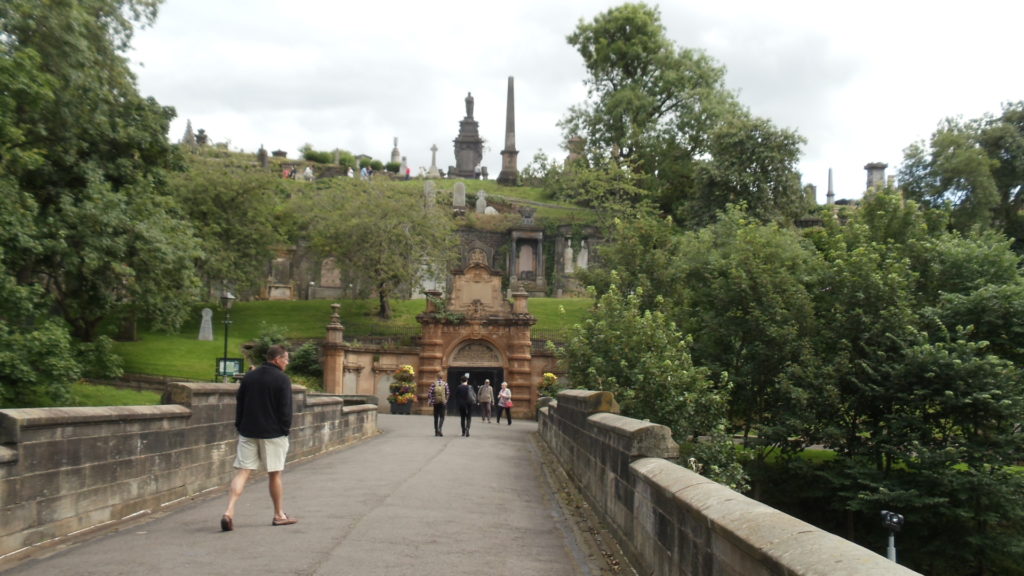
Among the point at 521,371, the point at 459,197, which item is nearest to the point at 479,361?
the point at 521,371

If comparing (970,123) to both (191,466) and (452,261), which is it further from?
(191,466)

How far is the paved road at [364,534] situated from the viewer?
7328 millimetres

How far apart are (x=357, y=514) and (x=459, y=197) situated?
61.8 metres

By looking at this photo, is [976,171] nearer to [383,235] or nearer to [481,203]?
[383,235]

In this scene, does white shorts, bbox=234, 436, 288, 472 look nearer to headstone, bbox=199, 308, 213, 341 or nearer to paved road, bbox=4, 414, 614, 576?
paved road, bbox=4, 414, 614, 576

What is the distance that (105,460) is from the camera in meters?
9.34

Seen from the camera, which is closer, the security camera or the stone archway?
the security camera

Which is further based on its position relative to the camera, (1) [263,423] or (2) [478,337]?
(2) [478,337]

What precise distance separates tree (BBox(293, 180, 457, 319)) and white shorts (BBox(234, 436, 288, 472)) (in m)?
39.3

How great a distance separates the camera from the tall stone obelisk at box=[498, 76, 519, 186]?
86188 mm

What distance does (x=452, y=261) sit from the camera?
54000mm

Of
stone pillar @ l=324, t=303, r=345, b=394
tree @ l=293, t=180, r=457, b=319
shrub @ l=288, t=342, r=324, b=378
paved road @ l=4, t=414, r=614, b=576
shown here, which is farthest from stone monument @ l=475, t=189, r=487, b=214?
paved road @ l=4, t=414, r=614, b=576

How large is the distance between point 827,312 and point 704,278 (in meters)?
6.31

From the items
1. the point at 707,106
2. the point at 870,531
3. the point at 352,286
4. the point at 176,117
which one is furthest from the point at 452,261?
the point at 870,531
